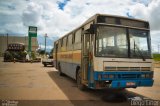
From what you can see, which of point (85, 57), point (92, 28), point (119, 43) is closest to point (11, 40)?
point (85, 57)

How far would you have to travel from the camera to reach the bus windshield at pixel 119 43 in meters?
8.07

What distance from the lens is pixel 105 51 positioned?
8.05 meters

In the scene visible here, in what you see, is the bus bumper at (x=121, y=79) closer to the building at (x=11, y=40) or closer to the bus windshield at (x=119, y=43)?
the bus windshield at (x=119, y=43)

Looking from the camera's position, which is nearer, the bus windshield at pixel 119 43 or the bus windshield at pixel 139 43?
the bus windshield at pixel 119 43

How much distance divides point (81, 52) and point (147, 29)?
3077 millimetres

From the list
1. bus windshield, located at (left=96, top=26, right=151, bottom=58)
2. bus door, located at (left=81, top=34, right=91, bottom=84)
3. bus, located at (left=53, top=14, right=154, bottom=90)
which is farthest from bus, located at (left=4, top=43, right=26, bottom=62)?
bus windshield, located at (left=96, top=26, right=151, bottom=58)

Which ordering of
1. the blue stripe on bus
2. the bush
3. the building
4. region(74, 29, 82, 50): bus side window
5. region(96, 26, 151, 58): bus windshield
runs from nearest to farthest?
the blue stripe on bus, region(96, 26, 151, 58): bus windshield, region(74, 29, 82, 50): bus side window, the bush, the building

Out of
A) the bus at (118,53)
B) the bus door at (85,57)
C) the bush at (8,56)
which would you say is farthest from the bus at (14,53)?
the bus at (118,53)

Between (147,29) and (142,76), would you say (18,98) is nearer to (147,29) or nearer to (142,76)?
(142,76)

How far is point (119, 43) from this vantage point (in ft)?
27.1

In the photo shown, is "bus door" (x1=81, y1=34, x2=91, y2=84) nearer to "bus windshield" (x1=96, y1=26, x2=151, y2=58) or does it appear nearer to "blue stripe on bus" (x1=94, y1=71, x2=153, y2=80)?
"bus windshield" (x1=96, y1=26, x2=151, y2=58)

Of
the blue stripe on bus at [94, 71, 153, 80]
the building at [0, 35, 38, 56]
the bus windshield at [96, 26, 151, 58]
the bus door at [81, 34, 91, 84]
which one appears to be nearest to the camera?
the blue stripe on bus at [94, 71, 153, 80]

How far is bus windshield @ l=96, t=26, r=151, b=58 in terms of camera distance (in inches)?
318

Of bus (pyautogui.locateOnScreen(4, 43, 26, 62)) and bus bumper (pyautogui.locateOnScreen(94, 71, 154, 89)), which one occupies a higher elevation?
bus (pyautogui.locateOnScreen(4, 43, 26, 62))
